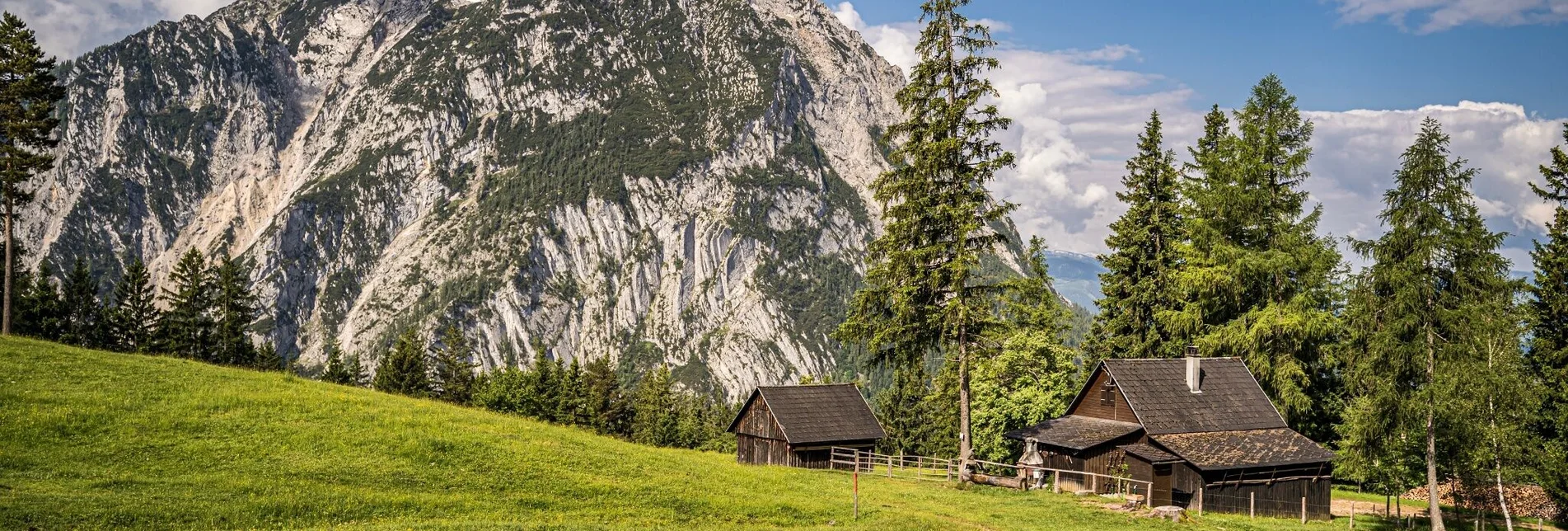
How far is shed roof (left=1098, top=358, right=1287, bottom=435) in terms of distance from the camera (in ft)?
136

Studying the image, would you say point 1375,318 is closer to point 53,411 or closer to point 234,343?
point 53,411

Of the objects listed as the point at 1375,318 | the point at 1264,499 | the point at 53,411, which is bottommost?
the point at 1264,499

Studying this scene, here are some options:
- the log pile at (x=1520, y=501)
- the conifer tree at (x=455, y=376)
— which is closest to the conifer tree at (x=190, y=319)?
the conifer tree at (x=455, y=376)

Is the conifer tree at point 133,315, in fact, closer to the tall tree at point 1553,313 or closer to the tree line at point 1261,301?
the tree line at point 1261,301

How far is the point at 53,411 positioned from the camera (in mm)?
27016

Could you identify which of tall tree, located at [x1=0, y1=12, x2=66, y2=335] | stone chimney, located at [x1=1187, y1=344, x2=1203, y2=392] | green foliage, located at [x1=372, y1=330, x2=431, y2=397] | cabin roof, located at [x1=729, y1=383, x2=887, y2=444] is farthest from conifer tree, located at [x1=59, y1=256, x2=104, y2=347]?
stone chimney, located at [x1=1187, y1=344, x2=1203, y2=392]

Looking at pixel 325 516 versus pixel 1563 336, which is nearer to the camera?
pixel 325 516

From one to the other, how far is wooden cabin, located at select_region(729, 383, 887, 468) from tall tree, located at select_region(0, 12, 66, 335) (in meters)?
36.0

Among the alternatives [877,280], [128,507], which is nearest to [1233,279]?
[877,280]

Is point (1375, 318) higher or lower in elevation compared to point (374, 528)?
higher

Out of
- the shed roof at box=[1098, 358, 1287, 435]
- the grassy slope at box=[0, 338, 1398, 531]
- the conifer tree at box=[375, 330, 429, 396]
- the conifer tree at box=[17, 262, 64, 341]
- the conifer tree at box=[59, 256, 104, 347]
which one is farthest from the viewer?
the conifer tree at box=[375, 330, 429, 396]

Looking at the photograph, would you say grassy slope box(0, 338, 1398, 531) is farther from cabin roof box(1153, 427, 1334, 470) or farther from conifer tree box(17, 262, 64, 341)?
conifer tree box(17, 262, 64, 341)

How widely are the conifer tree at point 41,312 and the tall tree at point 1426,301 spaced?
85715 mm

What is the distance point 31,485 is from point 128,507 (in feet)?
10.8
